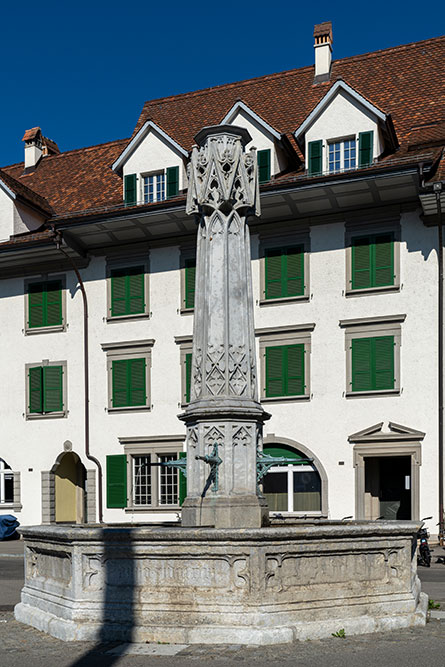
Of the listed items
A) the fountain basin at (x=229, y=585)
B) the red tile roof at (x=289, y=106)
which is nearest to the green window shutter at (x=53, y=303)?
the red tile roof at (x=289, y=106)

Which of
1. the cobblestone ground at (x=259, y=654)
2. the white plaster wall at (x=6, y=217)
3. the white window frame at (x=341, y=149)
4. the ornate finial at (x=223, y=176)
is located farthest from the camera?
the white plaster wall at (x=6, y=217)

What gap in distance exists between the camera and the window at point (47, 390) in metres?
28.9

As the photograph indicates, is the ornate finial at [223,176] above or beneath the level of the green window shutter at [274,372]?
above

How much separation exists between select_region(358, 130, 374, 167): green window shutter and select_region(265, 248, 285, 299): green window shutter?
3.34 m

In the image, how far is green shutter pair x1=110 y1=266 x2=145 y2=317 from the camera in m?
27.9

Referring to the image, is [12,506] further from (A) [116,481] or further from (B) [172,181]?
(B) [172,181]

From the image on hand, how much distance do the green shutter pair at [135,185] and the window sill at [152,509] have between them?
8.98m

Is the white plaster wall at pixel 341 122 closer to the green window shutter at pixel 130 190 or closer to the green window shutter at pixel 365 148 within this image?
the green window shutter at pixel 365 148

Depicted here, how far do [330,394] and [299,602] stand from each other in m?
16.4

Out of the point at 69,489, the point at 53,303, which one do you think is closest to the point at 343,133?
the point at 53,303

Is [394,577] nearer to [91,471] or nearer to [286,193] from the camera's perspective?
[286,193]

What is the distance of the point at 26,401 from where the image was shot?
29.5 metres

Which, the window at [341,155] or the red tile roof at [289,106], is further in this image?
the red tile roof at [289,106]

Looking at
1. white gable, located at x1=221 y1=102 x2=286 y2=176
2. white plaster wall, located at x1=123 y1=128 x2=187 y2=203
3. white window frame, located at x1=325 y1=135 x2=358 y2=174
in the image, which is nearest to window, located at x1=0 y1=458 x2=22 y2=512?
white plaster wall, located at x1=123 y1=128 x2=187 y2=203
